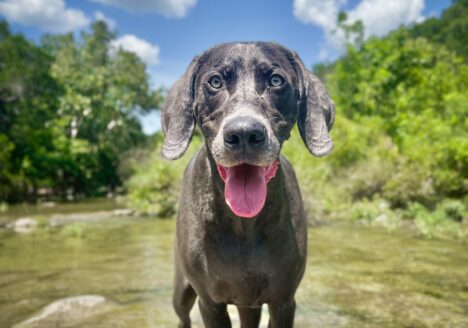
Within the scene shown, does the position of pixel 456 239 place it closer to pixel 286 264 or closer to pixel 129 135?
pixel 286 264

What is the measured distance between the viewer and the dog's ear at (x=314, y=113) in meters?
2.77

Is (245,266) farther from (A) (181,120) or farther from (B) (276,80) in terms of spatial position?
(B) (276,80)

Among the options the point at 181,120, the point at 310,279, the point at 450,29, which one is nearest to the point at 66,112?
the point at 310,279

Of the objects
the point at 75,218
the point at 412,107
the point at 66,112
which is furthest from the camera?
the point at 66,112

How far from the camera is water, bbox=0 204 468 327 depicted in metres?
4.95

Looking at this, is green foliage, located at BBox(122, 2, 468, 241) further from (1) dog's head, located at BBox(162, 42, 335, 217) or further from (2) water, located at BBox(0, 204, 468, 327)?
(1) dog's head, located at BBox(162, 42, 335, 217)

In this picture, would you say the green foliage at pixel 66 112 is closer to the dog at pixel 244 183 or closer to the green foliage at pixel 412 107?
the green foliage at pixel 412 107

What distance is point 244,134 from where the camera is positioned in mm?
2191

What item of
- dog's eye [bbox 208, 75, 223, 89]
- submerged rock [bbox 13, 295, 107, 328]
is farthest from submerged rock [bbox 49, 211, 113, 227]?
dog's eye [bbox 208, 75, 223, 89]

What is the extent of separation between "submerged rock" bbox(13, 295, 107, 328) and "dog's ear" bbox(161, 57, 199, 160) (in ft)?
10.0

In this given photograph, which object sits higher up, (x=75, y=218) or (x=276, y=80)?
(x=276, y=80)

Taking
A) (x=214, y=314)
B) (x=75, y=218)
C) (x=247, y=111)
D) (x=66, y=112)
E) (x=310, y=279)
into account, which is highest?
(x=66, y=112)

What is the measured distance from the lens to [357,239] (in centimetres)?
1092

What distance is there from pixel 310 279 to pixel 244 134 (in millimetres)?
5077
